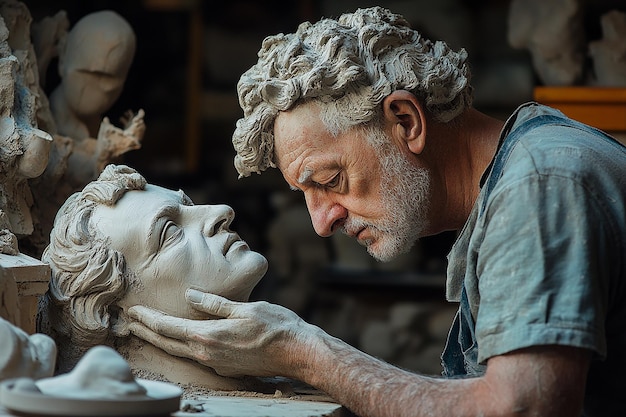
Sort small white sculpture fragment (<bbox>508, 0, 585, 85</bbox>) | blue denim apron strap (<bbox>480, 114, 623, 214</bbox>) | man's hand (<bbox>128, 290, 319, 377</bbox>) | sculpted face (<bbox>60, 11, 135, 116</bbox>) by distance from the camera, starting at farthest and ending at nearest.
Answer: small white sculpture fragment (<bbox>508, 0, 585, 85</bbox>), sculpted face (<bbox>60, 11, 135, 116</bbox>), man's hand (<bbox>128, 290, 319, 377</bbox>), blue denim apron strap (<bbox>480, 114, 623, 214</bbox>)

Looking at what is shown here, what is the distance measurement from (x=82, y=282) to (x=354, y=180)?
39.1 inches

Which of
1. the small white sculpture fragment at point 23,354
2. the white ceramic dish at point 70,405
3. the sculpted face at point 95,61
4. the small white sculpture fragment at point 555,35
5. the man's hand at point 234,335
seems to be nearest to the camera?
the white ceramic dish at point 70,405

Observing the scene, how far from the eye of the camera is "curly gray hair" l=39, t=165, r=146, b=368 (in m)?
3.86

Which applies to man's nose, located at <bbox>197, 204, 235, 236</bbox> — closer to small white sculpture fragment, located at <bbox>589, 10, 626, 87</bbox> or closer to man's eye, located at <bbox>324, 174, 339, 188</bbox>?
man's eye, located at <bbox>324, 174, 339, 188</bbox>

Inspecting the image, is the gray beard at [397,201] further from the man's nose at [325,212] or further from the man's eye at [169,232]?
the man's eye at [169,232]

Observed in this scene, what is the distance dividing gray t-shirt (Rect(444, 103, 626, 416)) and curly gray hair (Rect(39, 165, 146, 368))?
4.17ft

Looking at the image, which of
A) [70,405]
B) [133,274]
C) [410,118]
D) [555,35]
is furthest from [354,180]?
[555,35]

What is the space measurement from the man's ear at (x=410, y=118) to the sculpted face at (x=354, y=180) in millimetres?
47

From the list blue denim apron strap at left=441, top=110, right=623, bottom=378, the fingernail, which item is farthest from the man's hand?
blue denim apron strap at left=441, top=110, right=623, bottom=378

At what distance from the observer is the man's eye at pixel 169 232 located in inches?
154

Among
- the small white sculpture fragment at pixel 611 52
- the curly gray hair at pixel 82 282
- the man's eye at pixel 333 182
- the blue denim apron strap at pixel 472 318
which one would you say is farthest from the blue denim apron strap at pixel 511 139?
the small white sculpture fragment at pixel 611 52

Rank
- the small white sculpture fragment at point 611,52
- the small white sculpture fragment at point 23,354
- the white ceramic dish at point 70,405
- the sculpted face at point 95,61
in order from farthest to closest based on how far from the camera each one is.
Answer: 1. the small white sculpture fragment at point 611,52
2. the sculpted face at point 95,61
3. the small white sculpture fragment at point 23,354
4. the white ceramic dish at point 70,405

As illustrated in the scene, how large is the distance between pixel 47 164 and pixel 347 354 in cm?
170

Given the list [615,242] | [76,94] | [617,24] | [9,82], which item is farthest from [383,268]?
[615,242]
